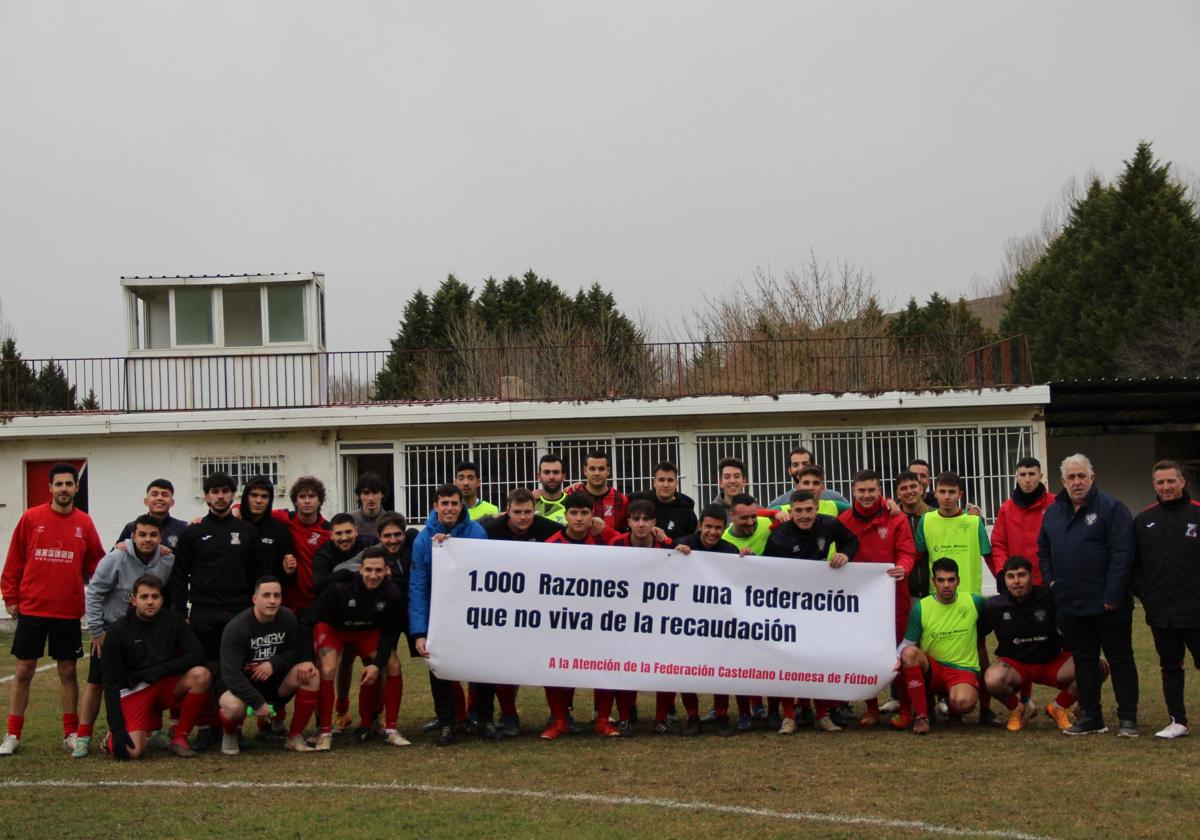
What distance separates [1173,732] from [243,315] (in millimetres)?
16740

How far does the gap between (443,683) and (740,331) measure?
23.5 m

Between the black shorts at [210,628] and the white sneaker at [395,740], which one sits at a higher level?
the black shorts at [210,628]

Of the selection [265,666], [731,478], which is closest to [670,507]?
[731,478]

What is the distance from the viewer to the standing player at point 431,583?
862 cm

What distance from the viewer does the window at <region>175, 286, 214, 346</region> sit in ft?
69.7

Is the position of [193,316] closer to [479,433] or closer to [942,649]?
[479,433]

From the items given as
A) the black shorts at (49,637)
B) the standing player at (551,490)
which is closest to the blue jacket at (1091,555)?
the standing player at (551,490)

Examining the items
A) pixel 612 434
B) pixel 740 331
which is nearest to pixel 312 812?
pixel 612 434

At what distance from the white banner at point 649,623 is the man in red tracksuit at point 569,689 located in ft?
0.52

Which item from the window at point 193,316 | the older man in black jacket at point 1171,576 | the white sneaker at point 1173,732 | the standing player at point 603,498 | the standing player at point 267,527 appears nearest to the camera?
the older man in black jacket at point 1171,576

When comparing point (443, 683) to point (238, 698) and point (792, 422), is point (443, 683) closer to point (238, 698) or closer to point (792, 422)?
point (238, 698)

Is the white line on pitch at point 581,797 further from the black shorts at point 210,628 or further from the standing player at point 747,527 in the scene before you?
the standing player at point 747,527

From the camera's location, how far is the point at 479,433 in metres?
19.7

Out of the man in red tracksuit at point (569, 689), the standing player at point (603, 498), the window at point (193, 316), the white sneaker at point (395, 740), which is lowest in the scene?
the white sneaker at point (395, 740)
